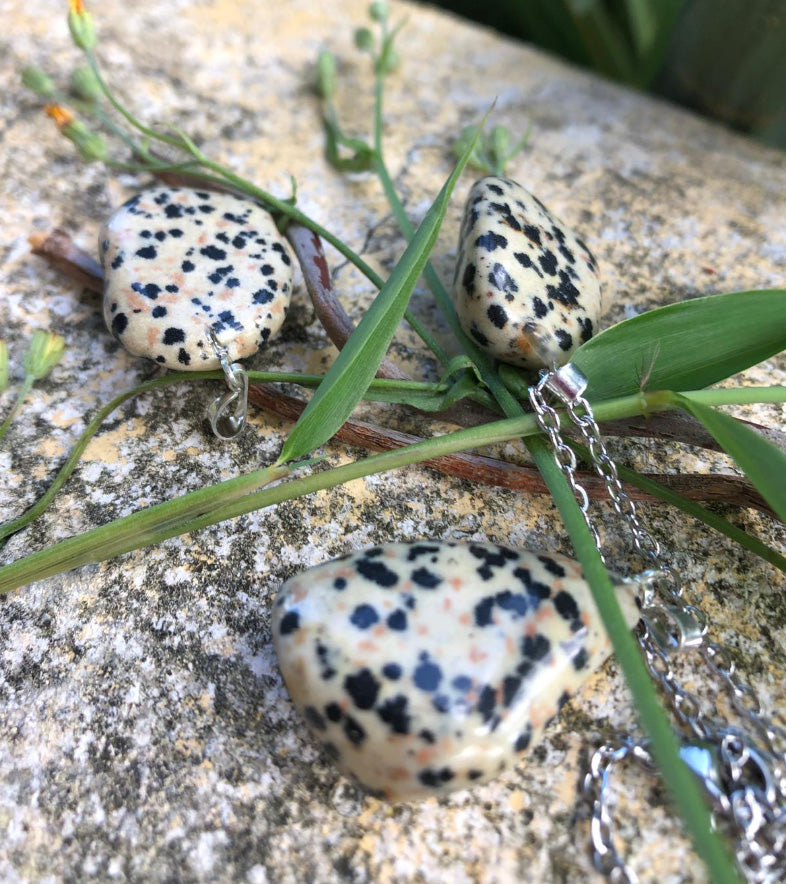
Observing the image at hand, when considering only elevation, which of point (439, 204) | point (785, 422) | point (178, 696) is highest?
point (439, 204)

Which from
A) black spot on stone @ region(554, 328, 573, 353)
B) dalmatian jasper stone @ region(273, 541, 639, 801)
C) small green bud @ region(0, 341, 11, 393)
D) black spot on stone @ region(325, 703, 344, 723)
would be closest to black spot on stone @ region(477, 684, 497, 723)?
dalmatian jasper stone @ region(273, 541, 639, 801)

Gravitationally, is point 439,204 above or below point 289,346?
above

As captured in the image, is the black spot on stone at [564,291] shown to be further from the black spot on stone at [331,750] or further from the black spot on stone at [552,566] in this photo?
the black spot on stone at [331,750]

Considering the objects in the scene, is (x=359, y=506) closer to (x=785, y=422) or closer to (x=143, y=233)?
(x=143, y=233)

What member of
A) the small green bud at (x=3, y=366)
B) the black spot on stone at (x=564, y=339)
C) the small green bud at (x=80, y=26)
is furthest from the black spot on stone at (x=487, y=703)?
the small green bud at (x=80, y=26)

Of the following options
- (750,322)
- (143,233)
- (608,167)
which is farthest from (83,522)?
(608,167)

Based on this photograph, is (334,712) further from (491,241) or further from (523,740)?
(491,241)

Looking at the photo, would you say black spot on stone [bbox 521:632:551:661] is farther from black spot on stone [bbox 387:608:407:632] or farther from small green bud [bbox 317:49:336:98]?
small green bud [bbox 317:49:336:98]
